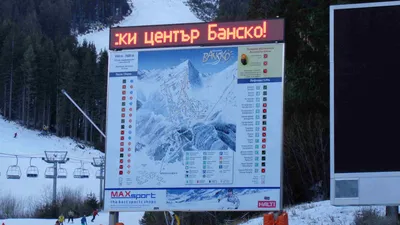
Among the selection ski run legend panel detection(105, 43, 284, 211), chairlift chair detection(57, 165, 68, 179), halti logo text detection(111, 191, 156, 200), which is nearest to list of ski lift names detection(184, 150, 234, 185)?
ski run legend panel detection(105, 43, 284, 211)

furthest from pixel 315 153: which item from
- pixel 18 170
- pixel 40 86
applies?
pixel 40 86

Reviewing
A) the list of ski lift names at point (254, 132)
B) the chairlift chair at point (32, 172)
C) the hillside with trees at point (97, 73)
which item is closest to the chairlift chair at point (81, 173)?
the chairlift chair at point (32, 172)

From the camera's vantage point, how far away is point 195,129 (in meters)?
17.2

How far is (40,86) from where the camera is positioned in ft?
350

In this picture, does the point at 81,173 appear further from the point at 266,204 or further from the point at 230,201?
the point at 266,204

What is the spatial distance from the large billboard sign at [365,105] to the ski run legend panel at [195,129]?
1766 mm

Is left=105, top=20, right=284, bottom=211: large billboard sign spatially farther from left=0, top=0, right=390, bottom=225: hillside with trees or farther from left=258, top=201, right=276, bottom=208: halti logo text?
left=0, top=0, right=390, bottom=225: hillside with trees

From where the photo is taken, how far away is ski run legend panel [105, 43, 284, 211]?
1661cm

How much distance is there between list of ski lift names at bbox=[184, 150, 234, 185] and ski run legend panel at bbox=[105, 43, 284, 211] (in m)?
0.02

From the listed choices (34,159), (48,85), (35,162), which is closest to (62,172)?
(35,162)

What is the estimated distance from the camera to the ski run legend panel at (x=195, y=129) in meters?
16.6

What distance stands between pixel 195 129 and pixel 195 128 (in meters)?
0.02

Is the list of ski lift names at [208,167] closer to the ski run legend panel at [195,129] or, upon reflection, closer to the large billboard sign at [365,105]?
the ski run legend panel at [195,129]

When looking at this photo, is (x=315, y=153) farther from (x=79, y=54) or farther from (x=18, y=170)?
(x=79, y=54)
